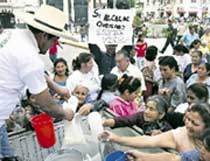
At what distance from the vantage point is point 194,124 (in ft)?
9.61

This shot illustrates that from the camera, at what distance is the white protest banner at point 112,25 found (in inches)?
272

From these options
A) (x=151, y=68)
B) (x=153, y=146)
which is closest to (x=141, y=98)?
(x=151, y=68)

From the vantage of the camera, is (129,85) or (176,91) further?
(176,91)

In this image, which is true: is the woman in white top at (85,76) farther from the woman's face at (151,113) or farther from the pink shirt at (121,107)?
the woman's face at (151,113)

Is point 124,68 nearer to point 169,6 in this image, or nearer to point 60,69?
point 60,69

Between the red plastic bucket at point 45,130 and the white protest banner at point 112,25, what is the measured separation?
3.51 metres

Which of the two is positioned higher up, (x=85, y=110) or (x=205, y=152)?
(x=205, y=152)

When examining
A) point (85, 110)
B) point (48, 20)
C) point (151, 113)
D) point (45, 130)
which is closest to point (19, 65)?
point (48, 20)

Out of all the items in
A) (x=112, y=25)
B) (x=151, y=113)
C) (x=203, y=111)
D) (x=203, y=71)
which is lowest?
(x=203, y=71)

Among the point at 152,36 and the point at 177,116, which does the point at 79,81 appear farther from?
the point at 152,36

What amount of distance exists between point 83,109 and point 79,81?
1.49 metres

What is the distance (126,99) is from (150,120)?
836 millimetres

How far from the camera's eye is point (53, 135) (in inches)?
139

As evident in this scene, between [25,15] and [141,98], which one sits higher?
[25,15]
